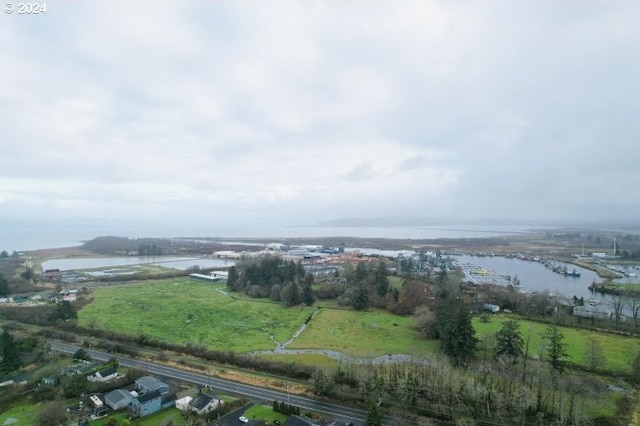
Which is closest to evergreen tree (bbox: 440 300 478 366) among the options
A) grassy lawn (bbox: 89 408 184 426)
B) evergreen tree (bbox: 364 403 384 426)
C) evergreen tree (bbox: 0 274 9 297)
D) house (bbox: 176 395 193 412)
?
evergreen tree (bbox: 364 403 384 426)

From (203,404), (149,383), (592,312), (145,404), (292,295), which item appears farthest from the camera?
(292,295)

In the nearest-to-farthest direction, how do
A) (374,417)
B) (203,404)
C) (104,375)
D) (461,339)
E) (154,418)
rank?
1. (374,417)
2. (154,418)
3. (203,404)
4. (104,375)
5. (461,339)

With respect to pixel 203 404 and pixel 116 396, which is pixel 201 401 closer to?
pixel 203 404

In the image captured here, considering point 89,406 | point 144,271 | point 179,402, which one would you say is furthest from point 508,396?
point 144,271

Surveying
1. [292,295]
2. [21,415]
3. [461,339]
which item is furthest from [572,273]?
[21,415]

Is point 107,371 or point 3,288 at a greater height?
point 3,288
